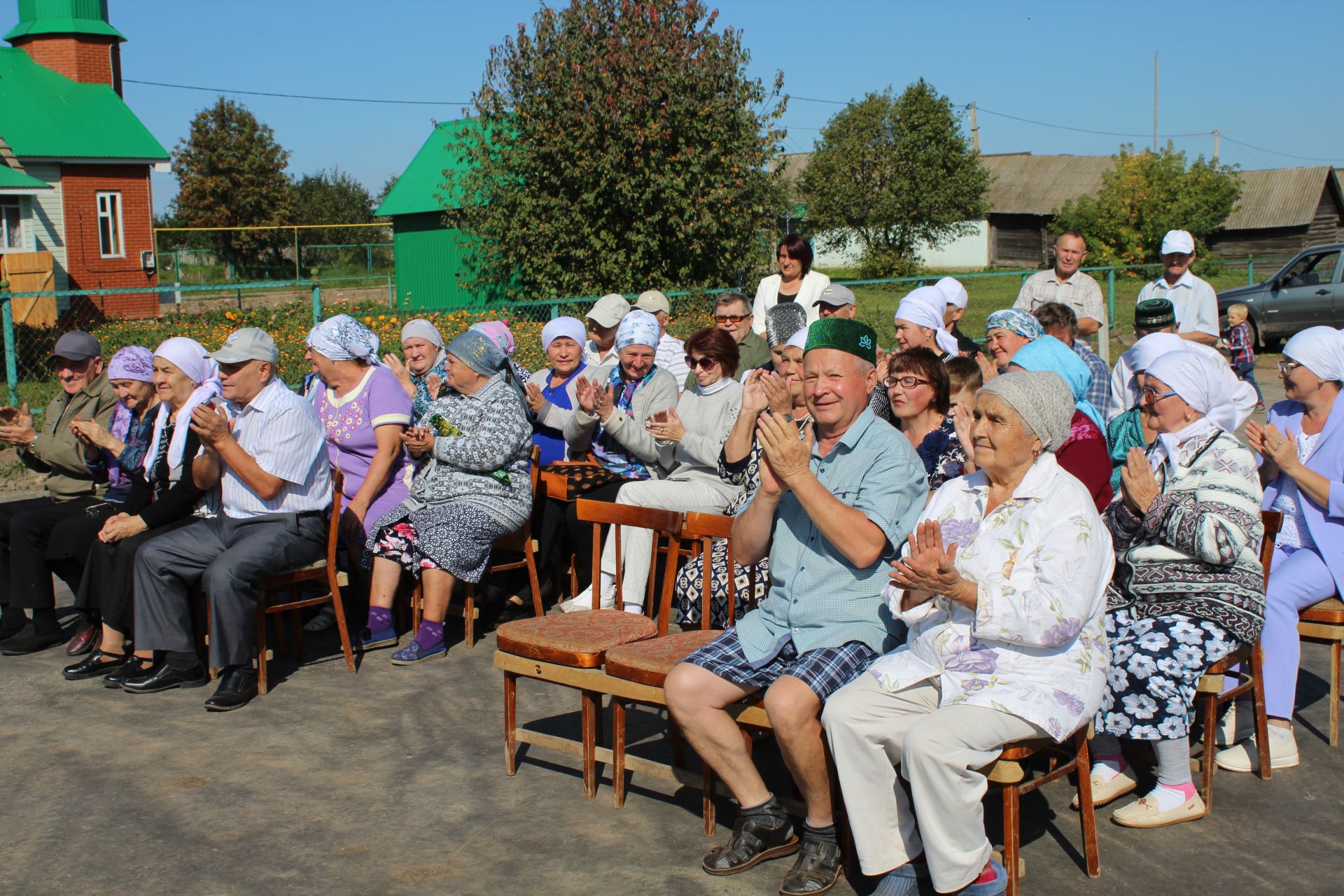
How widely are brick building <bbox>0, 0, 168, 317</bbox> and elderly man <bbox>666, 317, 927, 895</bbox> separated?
1032 inches

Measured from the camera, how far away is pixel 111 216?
2988 cm

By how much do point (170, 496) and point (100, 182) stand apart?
2736 centimetres

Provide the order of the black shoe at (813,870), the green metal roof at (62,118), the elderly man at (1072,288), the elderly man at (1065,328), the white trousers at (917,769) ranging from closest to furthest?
1. the white trousers at (917,769)
2. the black shoe at (813,870)
3. the elderly man at (1065,328)
4. the elderly man at (1072,288)
5. the green metal roof at (62,118)

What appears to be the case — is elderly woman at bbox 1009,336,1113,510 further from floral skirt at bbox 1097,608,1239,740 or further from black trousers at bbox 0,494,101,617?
black trousers at bbox 0,494,101,617

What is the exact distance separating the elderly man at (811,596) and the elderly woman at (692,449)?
2.03m

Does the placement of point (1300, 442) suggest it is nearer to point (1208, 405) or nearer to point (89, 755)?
point (1208, 405)

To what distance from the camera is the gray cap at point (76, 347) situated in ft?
20.9

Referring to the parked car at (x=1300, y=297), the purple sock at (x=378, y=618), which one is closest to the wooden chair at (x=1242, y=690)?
the purple sock at (x=378, y=618)

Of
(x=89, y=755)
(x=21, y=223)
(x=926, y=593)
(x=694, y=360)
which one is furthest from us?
(x=21, y=223)

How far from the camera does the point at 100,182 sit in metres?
29.5

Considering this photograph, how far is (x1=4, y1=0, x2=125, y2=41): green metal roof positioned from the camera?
30.4 metres

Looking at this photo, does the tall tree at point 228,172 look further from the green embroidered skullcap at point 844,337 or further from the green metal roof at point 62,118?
the green embroidered skullcap at point 844,337

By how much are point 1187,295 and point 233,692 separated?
21.7 ft

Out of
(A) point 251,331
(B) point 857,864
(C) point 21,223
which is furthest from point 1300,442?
(C) point 21,223
